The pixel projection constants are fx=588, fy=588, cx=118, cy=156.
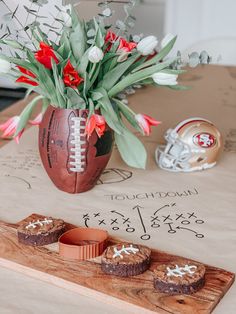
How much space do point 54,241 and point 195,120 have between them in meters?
0.50

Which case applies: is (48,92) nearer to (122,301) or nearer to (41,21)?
(41,21)

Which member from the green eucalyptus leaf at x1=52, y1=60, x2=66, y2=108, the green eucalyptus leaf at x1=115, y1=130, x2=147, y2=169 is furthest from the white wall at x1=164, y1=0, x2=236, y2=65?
the green eucalyptus leaf at x1=52, y1=60, x2=66, y2=108

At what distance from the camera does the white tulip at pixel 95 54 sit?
1028 millimetres

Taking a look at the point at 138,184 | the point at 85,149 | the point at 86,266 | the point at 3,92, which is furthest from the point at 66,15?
the point at 3,92

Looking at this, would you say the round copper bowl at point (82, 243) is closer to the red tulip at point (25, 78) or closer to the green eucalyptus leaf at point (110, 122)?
the green eucalyptus leaf at point (110, 122)

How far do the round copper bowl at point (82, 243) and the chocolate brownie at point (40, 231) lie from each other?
0.02 meters

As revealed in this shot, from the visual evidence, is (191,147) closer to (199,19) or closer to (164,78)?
(164,78)

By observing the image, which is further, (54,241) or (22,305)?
(54,241)

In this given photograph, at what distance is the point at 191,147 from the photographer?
4.20 feet

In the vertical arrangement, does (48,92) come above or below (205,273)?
above

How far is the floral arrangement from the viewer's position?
1092 millimetres

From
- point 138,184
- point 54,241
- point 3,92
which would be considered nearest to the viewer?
point 54,241

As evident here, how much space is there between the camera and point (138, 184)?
1.25 metres

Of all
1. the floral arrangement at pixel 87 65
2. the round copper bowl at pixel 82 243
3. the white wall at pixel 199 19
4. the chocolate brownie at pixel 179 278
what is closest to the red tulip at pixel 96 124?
the floral arrangement at pixel 87 65
